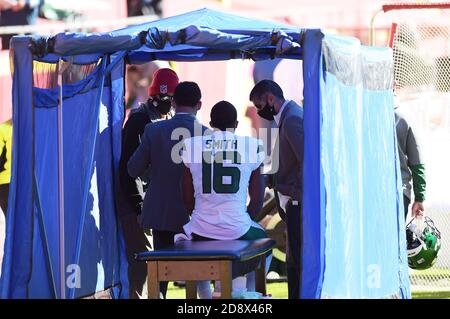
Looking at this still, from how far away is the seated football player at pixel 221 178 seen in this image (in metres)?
9.13

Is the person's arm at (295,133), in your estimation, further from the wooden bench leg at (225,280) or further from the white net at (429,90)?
the white net at (429,90)

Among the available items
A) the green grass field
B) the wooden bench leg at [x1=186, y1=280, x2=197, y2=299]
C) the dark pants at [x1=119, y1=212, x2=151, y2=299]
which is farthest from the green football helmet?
the dark pants at [x1=119, y1=212, x2=151, y2=299]

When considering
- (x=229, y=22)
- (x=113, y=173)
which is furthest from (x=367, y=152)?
(x=113, y=173)

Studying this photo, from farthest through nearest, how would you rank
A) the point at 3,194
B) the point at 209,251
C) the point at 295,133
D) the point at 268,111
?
the point at 3,194 → the point at 268,111 → the point at 295,133 → the point at 209,251

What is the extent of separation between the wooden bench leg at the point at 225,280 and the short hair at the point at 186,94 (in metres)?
1.71

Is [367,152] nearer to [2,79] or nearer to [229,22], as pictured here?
[229,22]

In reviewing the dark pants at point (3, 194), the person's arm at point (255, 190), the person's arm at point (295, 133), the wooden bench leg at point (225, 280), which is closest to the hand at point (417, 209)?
the person's arm at point (295, 133)

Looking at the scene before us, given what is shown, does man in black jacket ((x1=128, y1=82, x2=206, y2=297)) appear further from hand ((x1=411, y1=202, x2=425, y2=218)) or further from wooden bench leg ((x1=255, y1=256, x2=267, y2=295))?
hand ((x1=411, y1=202, x2=425, y2=218))

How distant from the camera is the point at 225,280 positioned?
8.60m

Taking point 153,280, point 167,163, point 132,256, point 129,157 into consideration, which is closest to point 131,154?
point 129,157

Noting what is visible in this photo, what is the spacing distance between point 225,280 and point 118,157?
2.26 metres

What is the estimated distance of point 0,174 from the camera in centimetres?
1185

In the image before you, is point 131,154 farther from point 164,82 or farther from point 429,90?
point 429,90

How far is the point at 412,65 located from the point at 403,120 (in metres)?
1.79
